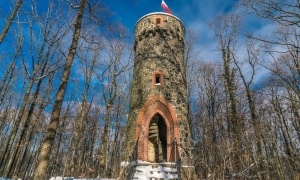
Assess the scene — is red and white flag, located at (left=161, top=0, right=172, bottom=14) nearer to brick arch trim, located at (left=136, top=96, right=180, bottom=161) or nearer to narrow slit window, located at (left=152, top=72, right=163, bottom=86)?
narrow slit window, located at (left=152, top=72, right=163, bottom=86)

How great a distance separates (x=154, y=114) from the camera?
924 centimetres

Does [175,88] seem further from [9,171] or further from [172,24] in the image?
[9,171]

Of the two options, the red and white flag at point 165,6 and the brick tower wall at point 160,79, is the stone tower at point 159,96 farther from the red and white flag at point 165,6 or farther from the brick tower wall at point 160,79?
the red and white flag at point 165,6

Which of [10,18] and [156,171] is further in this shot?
[10,18]

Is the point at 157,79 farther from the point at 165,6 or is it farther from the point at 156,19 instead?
the point at 165,6

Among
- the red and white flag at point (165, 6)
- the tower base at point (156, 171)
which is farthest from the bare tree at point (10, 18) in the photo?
the tower base at point (156, 171)

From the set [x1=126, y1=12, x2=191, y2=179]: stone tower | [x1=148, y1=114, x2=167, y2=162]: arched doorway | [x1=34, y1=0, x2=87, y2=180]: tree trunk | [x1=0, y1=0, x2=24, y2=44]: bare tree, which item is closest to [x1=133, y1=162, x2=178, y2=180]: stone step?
[x1=126, y1=12, x2=191, y2=179]: stone tower

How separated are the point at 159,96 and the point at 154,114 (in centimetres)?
89

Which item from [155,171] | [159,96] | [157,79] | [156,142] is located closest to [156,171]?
[155,171]

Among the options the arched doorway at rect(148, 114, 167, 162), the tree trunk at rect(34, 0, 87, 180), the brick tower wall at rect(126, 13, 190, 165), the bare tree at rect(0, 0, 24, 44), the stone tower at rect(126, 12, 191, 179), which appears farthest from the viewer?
the arched doorway at rect(148, 114, 167, 162)

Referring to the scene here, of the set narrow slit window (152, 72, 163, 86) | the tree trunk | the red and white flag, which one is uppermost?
the red and white flag

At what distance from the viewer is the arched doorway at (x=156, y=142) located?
30.3 ft

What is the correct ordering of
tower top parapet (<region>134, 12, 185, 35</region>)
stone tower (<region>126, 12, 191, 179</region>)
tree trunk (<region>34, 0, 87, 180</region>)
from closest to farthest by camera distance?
tree trunk (<region>34, 0, 87, 180</region>), stone tower (<region>126, 12, 191, 179</region>), tower top parapet (<region>134, 12, 185, 35</region>)

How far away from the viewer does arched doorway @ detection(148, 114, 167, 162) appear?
30.3 feet
